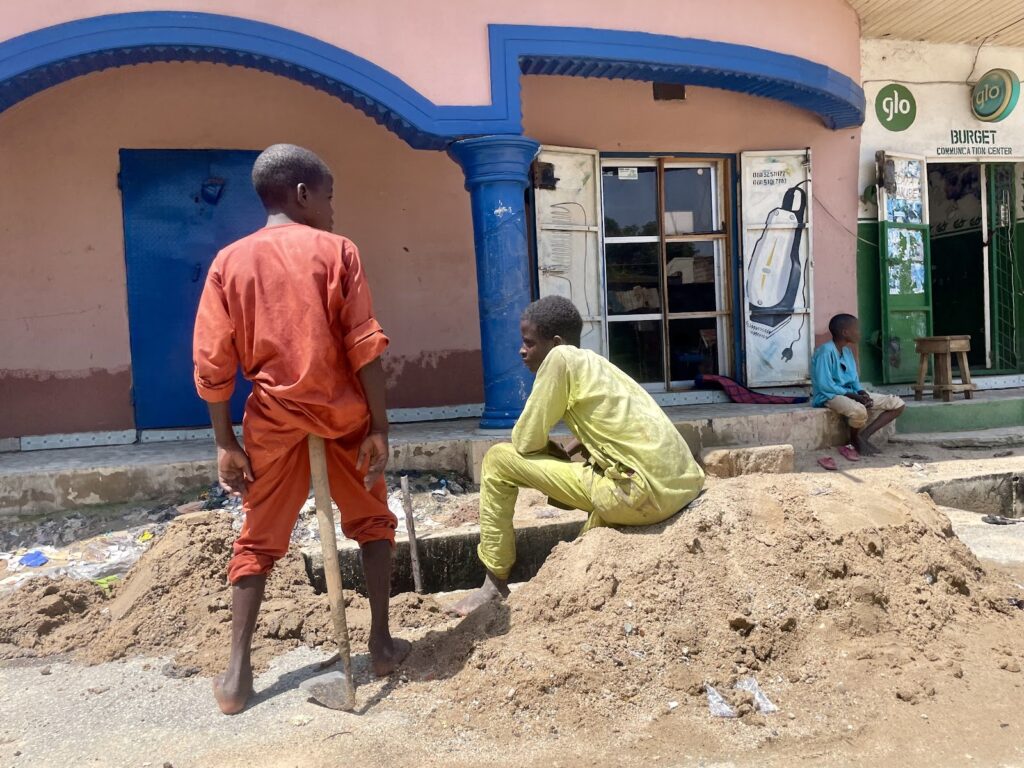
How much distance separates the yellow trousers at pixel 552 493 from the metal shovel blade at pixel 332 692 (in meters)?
0.88

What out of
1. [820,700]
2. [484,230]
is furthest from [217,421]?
[484,230]

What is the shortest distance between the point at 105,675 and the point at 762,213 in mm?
6376

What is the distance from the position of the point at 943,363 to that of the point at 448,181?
Answer: 15.1 ft

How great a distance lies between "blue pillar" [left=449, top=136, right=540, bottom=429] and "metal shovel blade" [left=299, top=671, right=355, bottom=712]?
2.99 m

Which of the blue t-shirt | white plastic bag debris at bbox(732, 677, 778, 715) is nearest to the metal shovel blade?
white plastic bag debris at bbox(732, 677, 778, 715)

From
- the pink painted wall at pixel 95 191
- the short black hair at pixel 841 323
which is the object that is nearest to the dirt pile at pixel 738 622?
the short black hair at pixel 841 323

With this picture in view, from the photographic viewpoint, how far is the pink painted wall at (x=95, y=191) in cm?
584

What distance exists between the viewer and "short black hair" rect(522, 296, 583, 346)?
10.2ft

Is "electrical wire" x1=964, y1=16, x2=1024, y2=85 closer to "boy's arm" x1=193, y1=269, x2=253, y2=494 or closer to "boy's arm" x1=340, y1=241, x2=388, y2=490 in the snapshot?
"boy's arm" x1=340, y1=241, x2=388, y2=490

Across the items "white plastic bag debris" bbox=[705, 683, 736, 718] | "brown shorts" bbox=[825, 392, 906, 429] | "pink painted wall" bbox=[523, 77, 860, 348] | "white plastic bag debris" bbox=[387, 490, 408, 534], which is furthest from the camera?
"pink painted wall" bbox=[523, 77, 860, 348]

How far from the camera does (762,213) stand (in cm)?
720

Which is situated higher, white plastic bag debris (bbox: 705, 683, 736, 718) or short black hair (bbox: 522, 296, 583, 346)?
short black hair (bbox: 522, 296, 583, 346)

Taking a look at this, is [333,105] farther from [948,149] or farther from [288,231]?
[948,149]

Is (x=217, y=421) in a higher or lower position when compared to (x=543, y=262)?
lower
